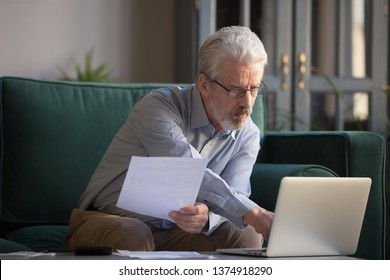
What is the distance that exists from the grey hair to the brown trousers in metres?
0.45

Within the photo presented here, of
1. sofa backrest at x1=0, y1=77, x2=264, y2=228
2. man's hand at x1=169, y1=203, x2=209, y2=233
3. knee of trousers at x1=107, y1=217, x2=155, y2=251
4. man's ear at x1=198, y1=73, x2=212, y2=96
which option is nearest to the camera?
man's hand at x1=169, y1=203, x2=209, y2=233

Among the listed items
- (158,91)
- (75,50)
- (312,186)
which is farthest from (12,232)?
(75,50)

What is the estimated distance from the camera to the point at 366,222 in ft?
9.36

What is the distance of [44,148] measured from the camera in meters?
2.98

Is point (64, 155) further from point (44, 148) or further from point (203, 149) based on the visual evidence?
point (203, 149)

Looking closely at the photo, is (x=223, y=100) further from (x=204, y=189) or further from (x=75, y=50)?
(x=75, y=50)

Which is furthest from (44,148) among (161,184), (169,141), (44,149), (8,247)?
(161,184)

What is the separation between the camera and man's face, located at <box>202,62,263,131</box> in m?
2.43

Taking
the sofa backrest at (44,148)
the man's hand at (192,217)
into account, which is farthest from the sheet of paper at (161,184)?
the sofa backrest at (44,148)

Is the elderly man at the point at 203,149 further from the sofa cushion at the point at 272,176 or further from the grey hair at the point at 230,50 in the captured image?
the sofa cushion at the point at 272,176

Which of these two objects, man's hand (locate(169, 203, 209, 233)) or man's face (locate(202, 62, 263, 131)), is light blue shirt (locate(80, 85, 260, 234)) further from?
man's hand (locate(169, 203, 209, 233))

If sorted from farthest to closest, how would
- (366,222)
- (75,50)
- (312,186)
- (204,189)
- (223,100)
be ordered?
1. (75,50)
2. (366,222)
3. (223,100)
4. (204,189)
5. (312,186)

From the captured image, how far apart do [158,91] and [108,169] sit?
0.27 m

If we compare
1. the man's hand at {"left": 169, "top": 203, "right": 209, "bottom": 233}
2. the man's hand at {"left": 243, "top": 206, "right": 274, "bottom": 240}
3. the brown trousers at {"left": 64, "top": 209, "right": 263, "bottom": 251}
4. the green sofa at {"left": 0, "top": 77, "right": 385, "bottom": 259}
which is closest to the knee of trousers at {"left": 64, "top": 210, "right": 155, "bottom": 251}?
the brown trousers at {"left": 64, "top": 209, "right": 263, "bottom": 251}
